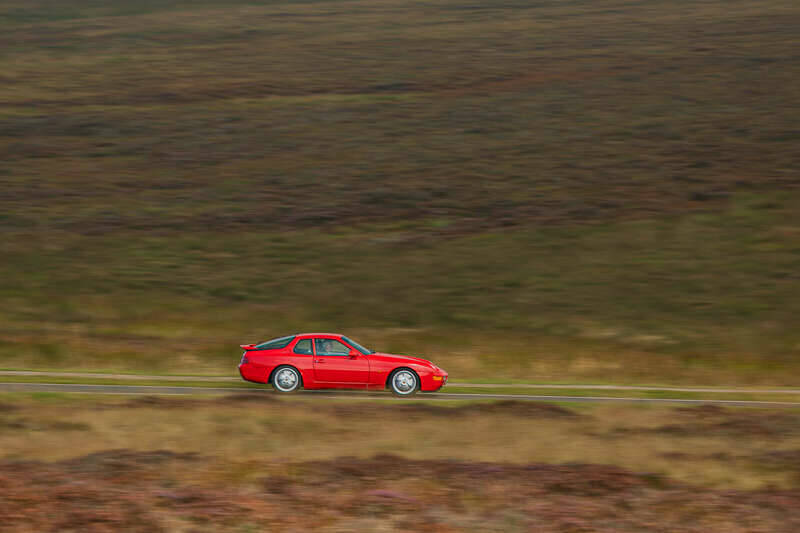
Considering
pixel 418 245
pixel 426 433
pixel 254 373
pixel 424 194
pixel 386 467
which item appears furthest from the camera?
pixel 424 194

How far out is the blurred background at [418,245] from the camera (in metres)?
15.5

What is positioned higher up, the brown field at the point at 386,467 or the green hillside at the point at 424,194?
the green hillside at the point at 424,194

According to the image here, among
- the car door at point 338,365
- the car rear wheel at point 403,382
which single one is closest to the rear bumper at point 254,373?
the car door at point 338,365

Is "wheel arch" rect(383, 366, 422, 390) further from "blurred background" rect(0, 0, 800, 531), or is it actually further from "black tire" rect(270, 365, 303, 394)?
"black tire" rect(270, 365, 303, 394)

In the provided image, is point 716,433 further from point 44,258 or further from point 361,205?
point 44,258

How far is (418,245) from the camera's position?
124 ft

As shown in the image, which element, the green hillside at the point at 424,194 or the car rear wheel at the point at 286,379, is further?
the green hillside at the point at 424,194

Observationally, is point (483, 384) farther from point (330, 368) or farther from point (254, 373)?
point (254, 373)

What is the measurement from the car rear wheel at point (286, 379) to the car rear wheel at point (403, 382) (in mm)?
2152

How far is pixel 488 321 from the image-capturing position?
32750 millimetres

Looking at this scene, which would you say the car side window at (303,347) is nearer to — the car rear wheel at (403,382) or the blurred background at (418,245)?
the blurred background at (418,245)

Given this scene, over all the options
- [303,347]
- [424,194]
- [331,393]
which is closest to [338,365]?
[331,393]

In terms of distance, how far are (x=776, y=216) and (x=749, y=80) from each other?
1675cm

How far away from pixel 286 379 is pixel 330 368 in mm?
1038
